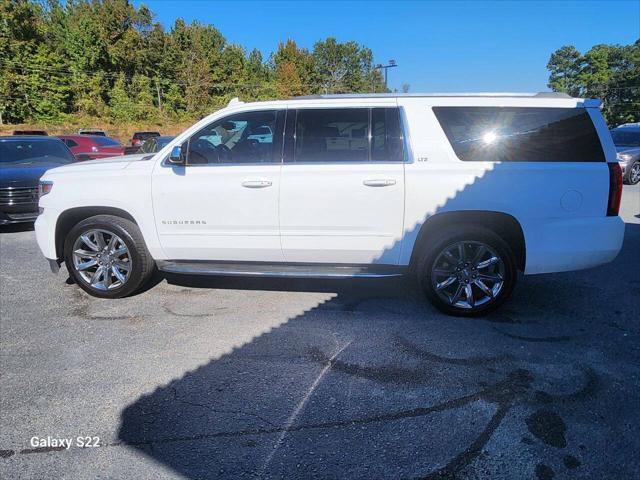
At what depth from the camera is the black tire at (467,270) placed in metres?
3.79

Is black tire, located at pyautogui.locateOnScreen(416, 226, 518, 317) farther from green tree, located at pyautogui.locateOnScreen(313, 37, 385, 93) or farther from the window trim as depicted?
green tree, located at pyautogui.locateOnScreen(313, 37, 385, 93)

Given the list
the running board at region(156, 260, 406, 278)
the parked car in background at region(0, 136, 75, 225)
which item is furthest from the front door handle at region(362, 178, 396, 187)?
the parked car in background at region(0, 136, 75, 225)

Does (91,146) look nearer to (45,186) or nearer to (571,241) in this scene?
(45,186)

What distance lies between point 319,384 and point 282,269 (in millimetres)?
1414

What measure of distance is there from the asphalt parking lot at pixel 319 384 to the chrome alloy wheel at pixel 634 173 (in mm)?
10118

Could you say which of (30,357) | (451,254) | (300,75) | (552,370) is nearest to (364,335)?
(451,254)

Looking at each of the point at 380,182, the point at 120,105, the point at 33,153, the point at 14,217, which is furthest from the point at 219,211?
the point at 120,105

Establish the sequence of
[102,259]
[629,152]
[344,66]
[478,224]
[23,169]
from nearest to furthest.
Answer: [478,224]
[102,259]
[23,169]
[629,152]
[344,66]

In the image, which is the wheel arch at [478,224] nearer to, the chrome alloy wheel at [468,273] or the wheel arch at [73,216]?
the chrome alloy wheel at [468,273]

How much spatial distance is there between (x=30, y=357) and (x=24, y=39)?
53769 mm

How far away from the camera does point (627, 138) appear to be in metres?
13.2

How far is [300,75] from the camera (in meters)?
73.4

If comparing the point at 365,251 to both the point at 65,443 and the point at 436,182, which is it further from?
the point at 65,443

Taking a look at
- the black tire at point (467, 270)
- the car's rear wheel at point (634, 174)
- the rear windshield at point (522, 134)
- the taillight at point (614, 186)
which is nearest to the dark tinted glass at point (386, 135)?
the rear windshield at point (522, 134)
